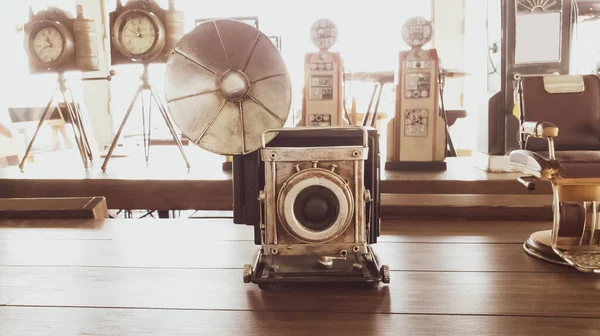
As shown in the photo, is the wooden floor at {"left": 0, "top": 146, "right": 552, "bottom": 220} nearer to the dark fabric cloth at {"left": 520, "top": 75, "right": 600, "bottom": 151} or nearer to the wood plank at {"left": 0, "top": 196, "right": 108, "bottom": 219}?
the dark fabric cloth at {"left": 520, "top": 75, "right": 600, "bottom": 151}

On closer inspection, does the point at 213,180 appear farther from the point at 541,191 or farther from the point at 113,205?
the point at 541,191

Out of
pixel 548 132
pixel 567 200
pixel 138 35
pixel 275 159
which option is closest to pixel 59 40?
pixel 138 35

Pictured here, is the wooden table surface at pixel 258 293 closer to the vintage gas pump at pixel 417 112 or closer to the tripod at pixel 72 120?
the vintage gas pump at pixel 417 112

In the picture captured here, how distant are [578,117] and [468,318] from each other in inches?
67.5

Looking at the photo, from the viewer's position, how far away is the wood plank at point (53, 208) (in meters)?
2.58

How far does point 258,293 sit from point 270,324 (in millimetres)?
218

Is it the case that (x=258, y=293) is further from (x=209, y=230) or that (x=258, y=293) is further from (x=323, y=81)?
(x=323, y=81)

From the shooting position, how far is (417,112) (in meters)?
4.21

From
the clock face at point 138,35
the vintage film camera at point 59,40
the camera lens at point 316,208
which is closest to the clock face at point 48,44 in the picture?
the vintage film camera at point 59,40

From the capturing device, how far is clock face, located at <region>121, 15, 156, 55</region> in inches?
151

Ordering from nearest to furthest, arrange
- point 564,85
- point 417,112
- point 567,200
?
point 567,200 → point 564,85 → point 417,112

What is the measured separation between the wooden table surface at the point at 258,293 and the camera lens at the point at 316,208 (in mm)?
219

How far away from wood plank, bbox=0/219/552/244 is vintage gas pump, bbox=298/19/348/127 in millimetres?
2163

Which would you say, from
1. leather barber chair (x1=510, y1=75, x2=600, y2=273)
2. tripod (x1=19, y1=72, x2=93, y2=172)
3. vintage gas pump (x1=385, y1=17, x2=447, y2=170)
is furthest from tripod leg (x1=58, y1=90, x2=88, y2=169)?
leather barber chair (x1=510, y1=75, x2=600, y2=273)
